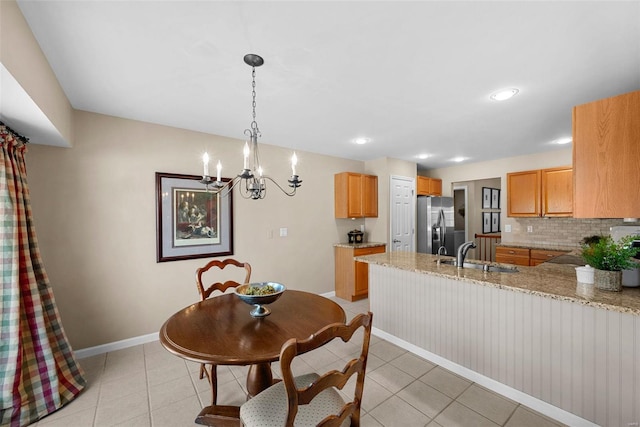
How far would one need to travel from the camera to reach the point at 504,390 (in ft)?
6.55

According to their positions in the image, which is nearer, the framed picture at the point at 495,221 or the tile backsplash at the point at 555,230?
the tile backsplash at the point at 555,230

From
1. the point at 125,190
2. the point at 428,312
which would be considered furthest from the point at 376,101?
the point at 125,190

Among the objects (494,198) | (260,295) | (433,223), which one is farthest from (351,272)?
(494,198)

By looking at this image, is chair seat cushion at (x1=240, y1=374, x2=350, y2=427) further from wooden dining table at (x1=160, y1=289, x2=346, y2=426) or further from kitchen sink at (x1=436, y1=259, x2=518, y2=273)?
kitchen sink at (x1=436, y1=259, x2=518, y2=273)

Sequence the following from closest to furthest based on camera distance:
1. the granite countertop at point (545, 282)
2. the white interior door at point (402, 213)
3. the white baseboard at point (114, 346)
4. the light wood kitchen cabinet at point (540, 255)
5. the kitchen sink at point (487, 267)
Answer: the granite countertop at point (545, 282), the kitchen sink at point (487, 267), the white baseboard at point (114, 346), the light wood kitchen cabinet at point (540, 255), the white interior door at point (402, 213)

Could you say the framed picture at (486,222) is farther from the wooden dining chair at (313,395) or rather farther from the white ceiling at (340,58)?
the wooden dining chair at (313,395)

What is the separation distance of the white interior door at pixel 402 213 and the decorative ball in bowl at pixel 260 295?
319cm

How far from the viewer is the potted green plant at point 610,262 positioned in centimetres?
168

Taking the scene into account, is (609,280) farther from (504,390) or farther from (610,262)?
(504,390)

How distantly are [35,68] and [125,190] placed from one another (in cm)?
142

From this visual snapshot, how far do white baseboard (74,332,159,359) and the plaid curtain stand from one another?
1.80ft

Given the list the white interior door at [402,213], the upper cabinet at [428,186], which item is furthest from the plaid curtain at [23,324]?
the upper cabinet at [428,186]

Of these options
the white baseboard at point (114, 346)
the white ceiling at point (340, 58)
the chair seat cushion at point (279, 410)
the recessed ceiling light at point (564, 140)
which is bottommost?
the white baseboard at point (114, 346)

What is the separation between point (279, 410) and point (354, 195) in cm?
350
